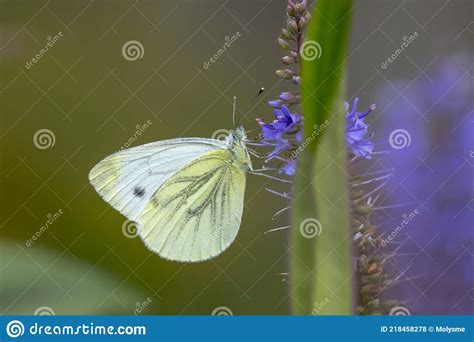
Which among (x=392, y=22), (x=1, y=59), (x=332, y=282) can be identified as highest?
(x=392, y=22)

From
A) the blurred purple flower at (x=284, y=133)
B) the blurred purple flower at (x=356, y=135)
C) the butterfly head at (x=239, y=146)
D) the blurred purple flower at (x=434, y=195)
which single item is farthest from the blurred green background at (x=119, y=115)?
the blurred purple flower at (x=356, y=135)

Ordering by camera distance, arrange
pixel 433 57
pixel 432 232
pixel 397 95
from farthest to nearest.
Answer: pixel 433 57 → pixel 397 95 → pixel 432 232

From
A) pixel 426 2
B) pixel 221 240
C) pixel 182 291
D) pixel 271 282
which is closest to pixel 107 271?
pixel 182 291

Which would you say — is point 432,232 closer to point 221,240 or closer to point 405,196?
point 405,196

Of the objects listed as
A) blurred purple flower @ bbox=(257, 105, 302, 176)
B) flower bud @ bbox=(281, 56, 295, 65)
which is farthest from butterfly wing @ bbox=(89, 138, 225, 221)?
flower bud @ bbox=(281, 56, 295, 65)

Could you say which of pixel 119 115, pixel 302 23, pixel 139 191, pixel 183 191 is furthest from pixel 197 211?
pixel 302 23

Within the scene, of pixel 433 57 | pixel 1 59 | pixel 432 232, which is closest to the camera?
pixel 432 232
